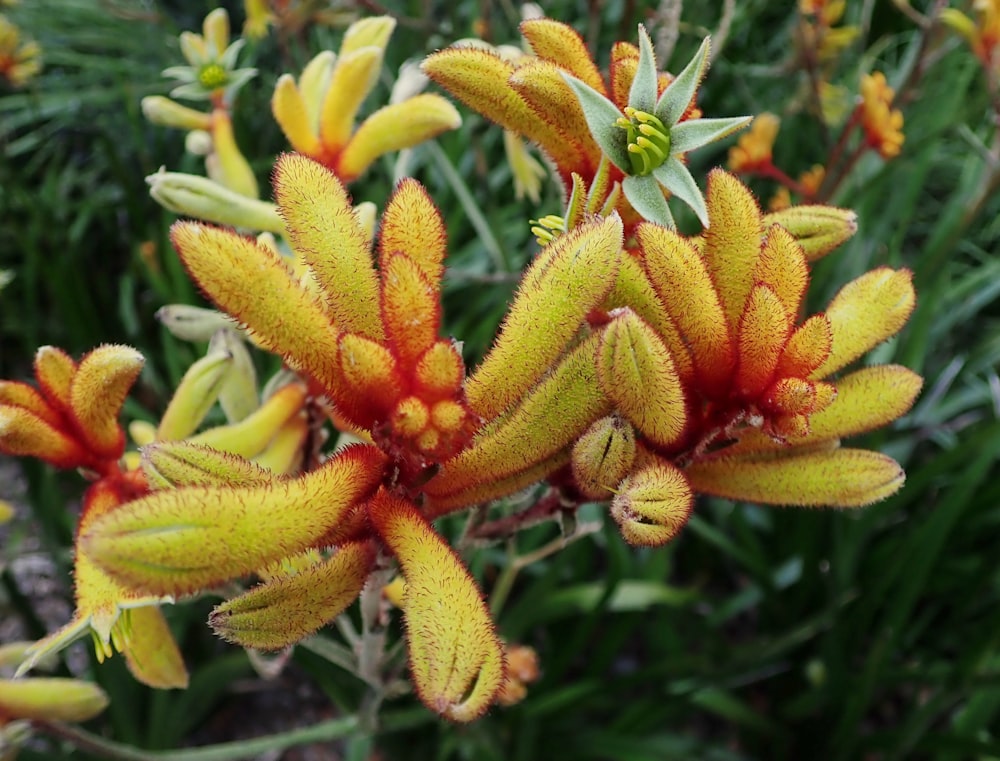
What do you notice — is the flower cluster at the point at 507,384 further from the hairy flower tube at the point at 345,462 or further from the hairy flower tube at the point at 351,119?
the hairy flower tube at the point at 351,119

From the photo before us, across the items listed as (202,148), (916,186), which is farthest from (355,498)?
(916,186)

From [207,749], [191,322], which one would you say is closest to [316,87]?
[191,322]

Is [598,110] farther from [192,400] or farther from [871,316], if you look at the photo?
[192,400]

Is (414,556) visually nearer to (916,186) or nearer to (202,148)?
(202,148)

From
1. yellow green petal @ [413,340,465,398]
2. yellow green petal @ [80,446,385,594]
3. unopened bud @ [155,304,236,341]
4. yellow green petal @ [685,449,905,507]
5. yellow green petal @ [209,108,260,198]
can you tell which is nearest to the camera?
yellow green petal @ [80,446,385,594]

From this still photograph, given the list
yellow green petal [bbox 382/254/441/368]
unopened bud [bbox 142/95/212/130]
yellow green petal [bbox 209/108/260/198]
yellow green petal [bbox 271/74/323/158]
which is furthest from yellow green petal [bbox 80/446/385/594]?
unopened bud [bbox 142/95/212/130]

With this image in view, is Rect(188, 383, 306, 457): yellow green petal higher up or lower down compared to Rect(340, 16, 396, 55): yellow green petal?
lower down

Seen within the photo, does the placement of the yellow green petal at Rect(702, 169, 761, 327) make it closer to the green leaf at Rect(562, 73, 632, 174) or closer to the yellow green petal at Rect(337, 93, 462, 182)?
the green leaf at Rect(562, 73, 632, 174)
